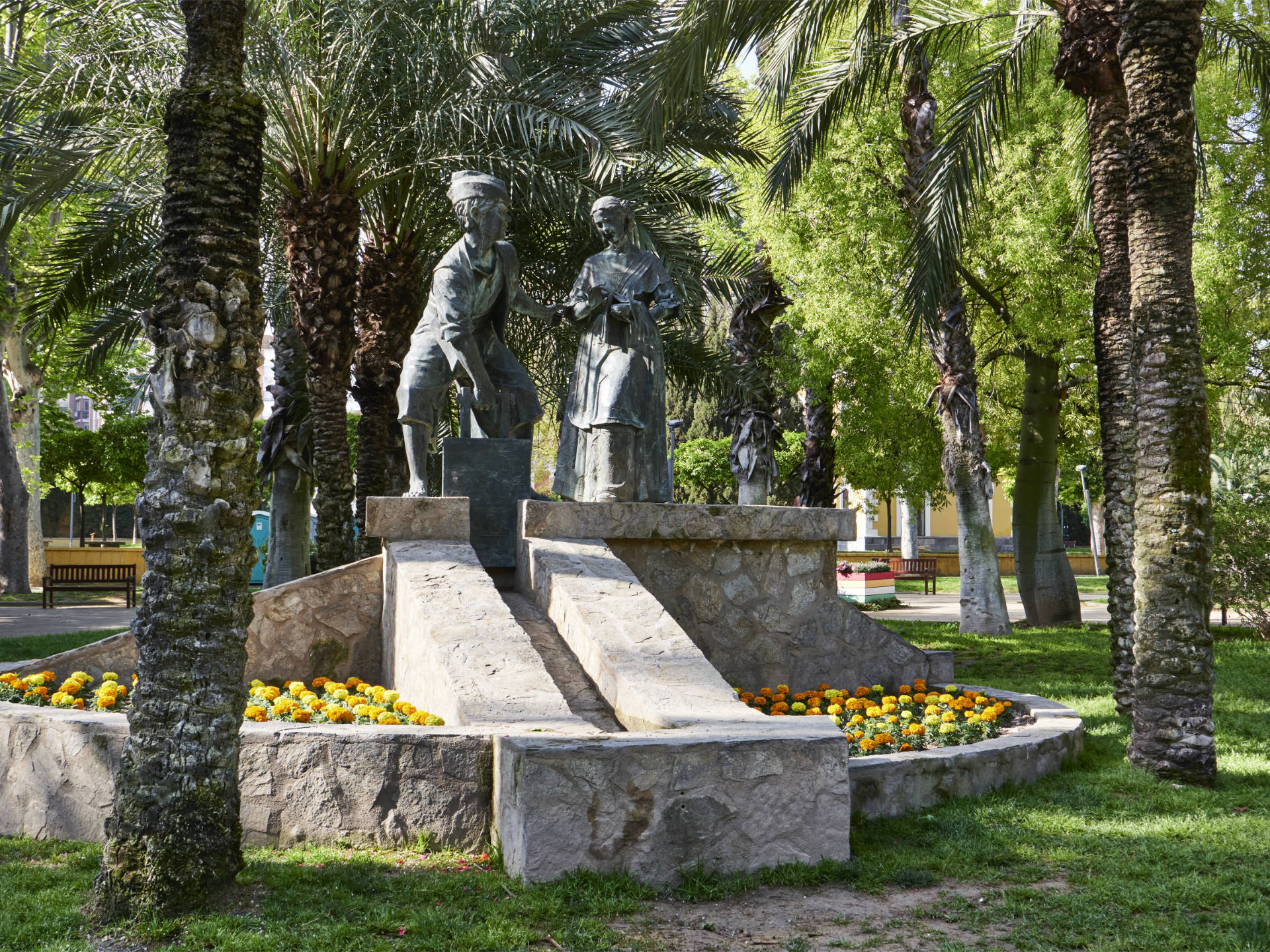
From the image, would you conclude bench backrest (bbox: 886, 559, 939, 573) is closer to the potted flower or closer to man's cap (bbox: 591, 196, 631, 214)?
the potted flower

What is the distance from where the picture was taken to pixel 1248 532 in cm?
1380

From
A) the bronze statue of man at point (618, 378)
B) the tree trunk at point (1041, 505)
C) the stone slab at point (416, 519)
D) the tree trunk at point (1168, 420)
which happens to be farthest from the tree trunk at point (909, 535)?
the stone slab at point (416, 519)

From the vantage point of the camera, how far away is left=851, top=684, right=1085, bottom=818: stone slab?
14.8 ft

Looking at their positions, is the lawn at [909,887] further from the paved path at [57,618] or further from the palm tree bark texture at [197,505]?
the paved path at [57,618]

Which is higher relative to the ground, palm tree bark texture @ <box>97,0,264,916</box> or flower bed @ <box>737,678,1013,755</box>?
palm tree bark texture @ <box>97,0,264,916</box>

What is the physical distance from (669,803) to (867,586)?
17.6 metres

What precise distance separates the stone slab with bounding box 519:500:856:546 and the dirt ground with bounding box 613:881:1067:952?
281 centimetres

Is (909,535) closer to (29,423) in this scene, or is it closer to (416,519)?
(29,423)

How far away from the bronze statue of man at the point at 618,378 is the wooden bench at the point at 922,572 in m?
20.0

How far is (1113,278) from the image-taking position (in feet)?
23.0

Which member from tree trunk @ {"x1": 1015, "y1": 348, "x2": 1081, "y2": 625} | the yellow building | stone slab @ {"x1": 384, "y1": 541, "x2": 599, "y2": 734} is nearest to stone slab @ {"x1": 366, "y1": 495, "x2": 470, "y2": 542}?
stone slab @ {"x1": 384, "y1": 541, "x2": 599, "y2": 734}

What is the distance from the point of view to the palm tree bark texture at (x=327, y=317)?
1117 cm

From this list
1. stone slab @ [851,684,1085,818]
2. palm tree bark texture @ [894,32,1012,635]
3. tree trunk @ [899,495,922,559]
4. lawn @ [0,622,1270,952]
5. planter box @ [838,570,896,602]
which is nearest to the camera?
lawn @ [0,622,1270,952]

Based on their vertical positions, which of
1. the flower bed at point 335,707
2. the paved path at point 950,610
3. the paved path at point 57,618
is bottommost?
the paved path at point 950,610
